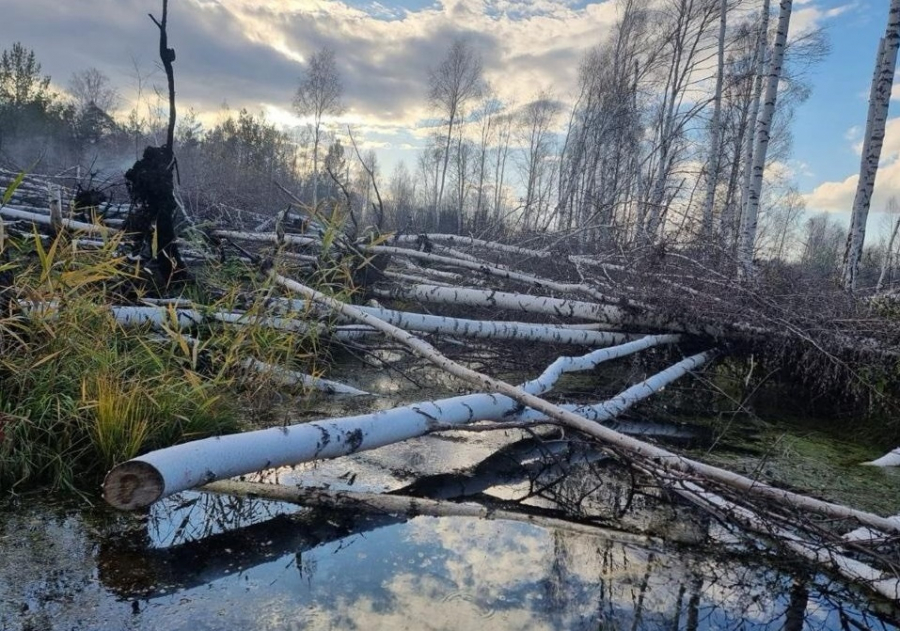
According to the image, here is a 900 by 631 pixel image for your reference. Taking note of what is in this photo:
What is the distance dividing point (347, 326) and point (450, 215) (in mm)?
30353

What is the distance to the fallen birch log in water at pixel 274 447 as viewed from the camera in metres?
1.92

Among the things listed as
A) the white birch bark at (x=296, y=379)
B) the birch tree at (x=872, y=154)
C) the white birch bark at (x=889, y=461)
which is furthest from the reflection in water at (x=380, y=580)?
the birch tree at (x=872, y=154)

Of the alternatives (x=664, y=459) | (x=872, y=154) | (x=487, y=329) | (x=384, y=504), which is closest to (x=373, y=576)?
(x=384, y=504)

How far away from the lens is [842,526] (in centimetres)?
276

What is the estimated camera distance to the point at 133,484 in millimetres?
1923

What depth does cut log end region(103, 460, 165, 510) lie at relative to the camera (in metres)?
1.90

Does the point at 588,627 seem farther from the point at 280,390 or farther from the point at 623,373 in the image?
the point at 623,373

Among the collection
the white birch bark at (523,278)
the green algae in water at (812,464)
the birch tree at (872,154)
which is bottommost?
the green algae in water at (812,464)

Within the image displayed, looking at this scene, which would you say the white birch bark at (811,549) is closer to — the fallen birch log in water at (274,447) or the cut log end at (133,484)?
the fallen birch log in water at (274,447)

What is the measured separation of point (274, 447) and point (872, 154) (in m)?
10.7

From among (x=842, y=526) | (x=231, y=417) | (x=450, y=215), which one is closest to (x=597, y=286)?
(x=842, y=526)

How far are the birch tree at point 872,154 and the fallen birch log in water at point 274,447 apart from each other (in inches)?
321

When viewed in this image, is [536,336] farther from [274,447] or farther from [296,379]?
[274,447]

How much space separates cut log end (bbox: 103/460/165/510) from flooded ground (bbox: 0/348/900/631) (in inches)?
8.8
